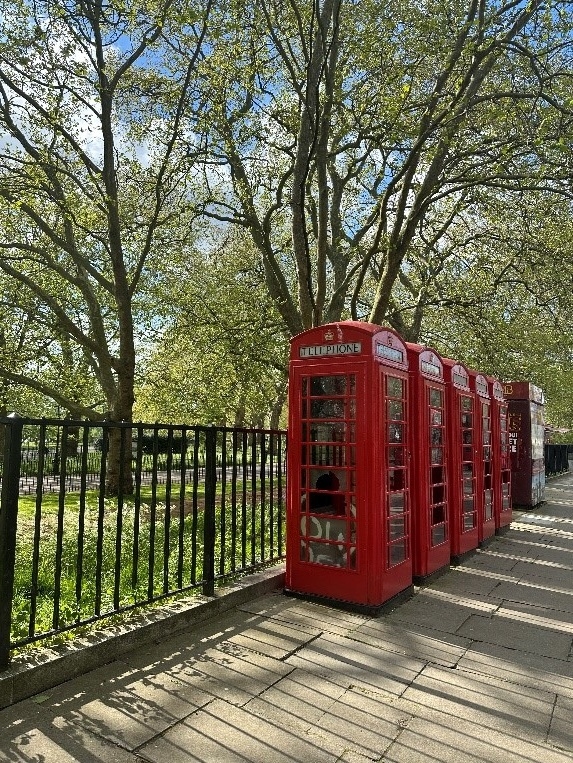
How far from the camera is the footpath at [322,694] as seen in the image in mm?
2785

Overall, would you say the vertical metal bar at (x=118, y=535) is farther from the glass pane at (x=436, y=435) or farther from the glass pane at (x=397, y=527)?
the glass pane at (x=436, y=435)

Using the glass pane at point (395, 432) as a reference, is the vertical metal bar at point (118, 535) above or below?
below

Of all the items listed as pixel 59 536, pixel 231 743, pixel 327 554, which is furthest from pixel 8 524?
pixel 327 554

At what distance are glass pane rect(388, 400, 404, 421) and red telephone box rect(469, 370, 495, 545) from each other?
9.55 feet

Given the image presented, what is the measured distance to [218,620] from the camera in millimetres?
4645

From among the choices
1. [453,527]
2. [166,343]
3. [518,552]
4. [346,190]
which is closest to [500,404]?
[518,552]

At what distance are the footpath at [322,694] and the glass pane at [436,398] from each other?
2.34 meters

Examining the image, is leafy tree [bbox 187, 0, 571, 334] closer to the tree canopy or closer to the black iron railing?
the tree canopy

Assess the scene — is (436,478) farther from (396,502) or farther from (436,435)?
(396,502)

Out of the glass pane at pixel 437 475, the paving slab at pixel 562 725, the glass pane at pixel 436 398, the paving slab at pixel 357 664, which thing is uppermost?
the glass pane at pixel 436 398

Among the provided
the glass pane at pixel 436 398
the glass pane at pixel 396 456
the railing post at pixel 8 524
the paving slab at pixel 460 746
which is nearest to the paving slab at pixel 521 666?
the paving slab at pixel 460 746

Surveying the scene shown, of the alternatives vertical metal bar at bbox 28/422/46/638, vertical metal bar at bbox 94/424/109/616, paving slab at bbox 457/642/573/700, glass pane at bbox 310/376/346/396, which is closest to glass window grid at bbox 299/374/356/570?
glass pane at bbox 310/376/346/396

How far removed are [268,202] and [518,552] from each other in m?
10.5

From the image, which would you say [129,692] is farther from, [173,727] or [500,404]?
[500,404]
